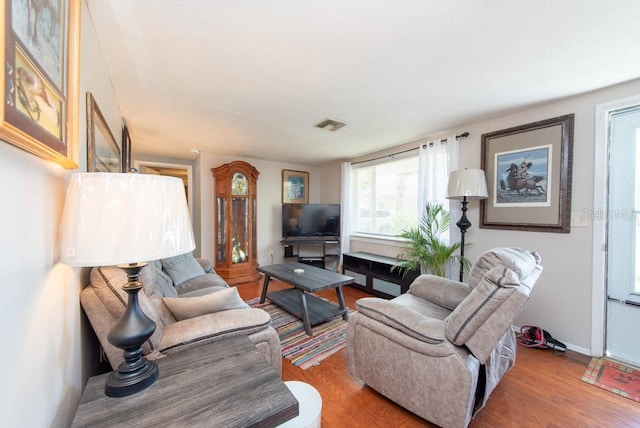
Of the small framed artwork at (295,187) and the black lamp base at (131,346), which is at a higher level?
the small framed artwork at (295,187)

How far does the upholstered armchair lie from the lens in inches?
48.5

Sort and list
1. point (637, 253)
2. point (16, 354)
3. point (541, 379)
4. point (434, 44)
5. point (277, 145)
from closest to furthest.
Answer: point (16, 354), point (434, 44), point (541, 379), point (637, 253), point (277, 145)

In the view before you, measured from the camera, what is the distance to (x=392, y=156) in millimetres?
3908

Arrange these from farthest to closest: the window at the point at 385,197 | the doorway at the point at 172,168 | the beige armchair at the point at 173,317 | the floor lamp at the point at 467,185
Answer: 1. the doorway at the point at 172,168
2. the window at the point at 385,197
3. the floor lamp at the point at 467,185
4. the beige armchair at the point at 173,317

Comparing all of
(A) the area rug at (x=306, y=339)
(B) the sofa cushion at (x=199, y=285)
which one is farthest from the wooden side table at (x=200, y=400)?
(B) the sofa cushion at (x=199, y=285)

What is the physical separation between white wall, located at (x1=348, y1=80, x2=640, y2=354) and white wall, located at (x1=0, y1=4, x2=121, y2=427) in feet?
10.8

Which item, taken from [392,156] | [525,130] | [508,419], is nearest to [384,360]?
[508,419]

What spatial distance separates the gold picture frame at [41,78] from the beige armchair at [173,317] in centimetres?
59

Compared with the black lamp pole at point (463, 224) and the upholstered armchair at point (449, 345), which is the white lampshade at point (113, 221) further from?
the black lamp pole at point (463, 224)

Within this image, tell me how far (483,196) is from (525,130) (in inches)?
28.1

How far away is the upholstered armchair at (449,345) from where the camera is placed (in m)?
1.23

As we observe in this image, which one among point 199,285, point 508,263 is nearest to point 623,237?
point 508,263


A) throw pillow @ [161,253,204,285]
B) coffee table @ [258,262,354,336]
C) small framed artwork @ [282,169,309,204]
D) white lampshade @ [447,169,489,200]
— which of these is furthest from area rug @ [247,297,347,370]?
small framed artwork @ [282,169,309,204]

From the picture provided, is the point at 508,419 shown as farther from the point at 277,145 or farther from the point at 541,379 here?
the point at 277,145
